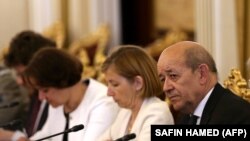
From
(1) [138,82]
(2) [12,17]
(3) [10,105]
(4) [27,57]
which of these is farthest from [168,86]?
(2) [12,17]

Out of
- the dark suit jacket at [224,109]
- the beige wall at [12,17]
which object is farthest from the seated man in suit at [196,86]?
the beige wall at [12,17]

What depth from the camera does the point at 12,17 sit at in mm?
5500

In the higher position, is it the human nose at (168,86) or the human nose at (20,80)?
the human nose at (168,86)

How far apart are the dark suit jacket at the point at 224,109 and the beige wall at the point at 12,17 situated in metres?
3.25

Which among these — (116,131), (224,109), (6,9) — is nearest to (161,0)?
(6,9)

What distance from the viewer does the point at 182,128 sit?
2045 millimetres

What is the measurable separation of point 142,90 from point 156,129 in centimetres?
78

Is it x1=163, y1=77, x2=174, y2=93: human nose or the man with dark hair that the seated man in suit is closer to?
x1=163, y1=77, x2=174, y2=93: human nose

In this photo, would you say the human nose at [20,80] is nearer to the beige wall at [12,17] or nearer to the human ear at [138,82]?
the human ear at [138,82]

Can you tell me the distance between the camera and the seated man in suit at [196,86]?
243 centimetres

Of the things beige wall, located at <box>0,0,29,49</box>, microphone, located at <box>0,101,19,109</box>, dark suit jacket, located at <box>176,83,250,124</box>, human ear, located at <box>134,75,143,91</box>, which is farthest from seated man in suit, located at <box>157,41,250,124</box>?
beige wall, located at <box>0,0,29,49</box>

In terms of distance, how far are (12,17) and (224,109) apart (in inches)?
133

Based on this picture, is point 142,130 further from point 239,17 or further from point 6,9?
point 6,9

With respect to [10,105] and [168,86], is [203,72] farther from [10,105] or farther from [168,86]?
[10,105]
